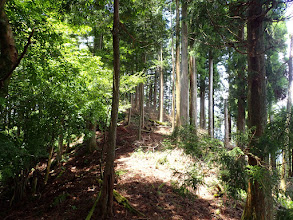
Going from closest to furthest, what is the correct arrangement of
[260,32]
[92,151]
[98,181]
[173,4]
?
1. [260,32]
2. [98,181]
3. [92,151]
4. [173,4]

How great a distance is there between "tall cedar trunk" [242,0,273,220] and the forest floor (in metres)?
1.33

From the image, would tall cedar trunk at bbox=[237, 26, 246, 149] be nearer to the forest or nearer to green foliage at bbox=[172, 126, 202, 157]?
the forest

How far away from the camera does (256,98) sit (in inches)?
183

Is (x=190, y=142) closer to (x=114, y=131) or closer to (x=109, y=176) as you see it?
(x=114, y=131)

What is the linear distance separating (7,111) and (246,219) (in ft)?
23.6

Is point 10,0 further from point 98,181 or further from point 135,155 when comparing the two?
point 135,155

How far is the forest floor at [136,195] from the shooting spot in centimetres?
514

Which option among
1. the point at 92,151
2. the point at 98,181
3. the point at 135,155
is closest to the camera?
the point at 98,181

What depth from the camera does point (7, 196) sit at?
23.3 ft

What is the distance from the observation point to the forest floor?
16.9 ft

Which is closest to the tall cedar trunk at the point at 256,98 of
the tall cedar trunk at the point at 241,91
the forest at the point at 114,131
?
the forest at the point at 114,131

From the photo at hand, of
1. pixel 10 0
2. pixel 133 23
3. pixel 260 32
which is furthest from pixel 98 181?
pixel 133 23

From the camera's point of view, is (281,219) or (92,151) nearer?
(281,219)

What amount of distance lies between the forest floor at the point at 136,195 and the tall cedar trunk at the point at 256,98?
1334 millimetres
